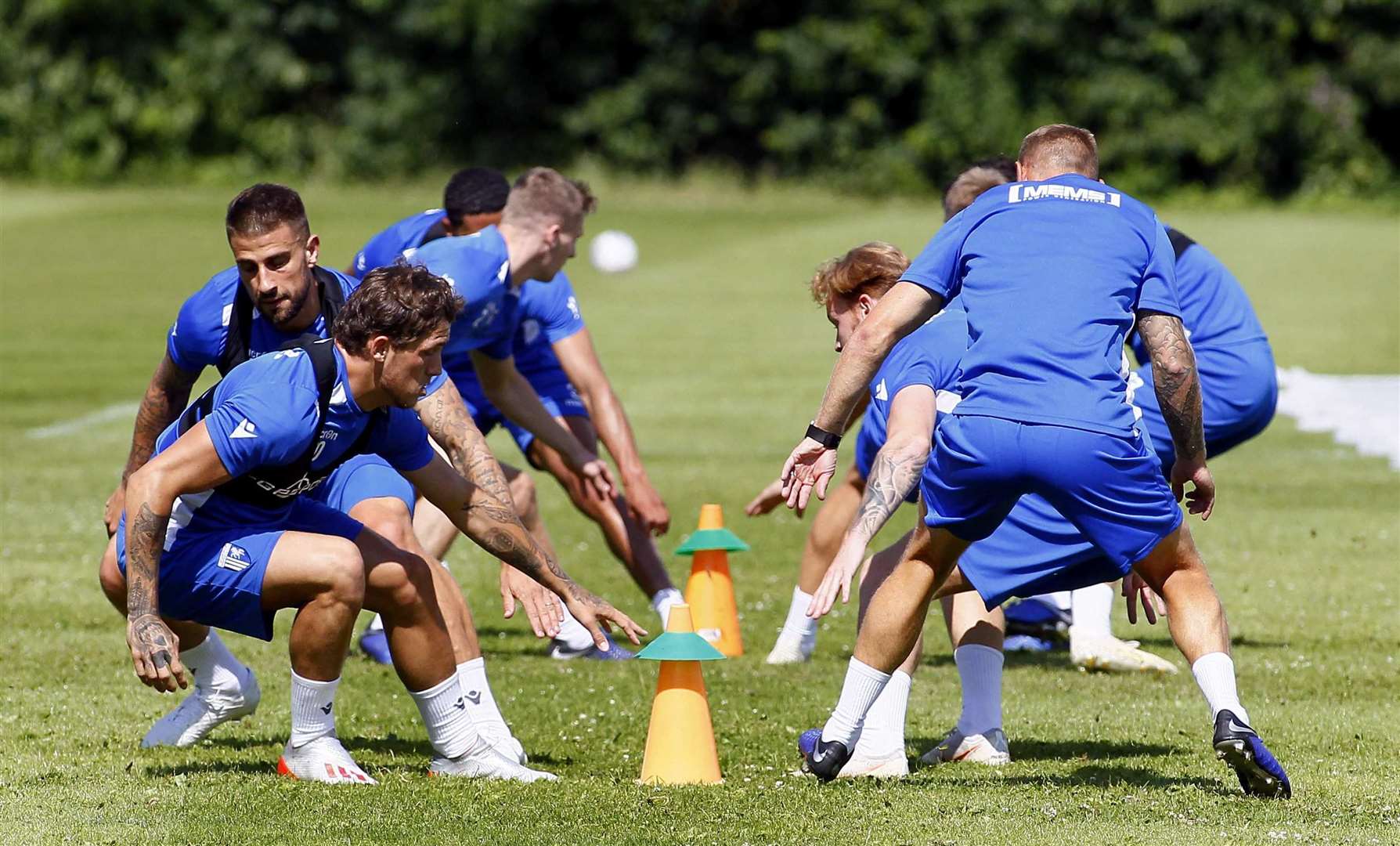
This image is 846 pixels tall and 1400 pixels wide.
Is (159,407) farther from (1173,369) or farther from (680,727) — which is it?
(1173,369)

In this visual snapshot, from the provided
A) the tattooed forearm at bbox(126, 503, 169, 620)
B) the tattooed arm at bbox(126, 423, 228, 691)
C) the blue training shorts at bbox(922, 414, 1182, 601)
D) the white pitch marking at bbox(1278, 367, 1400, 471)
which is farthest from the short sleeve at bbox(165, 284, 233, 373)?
the white pitch marking at bbox(1278, 367, 1400, 471)

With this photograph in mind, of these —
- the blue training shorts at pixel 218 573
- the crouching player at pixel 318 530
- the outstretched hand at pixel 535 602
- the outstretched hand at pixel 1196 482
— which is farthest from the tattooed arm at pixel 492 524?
the outstretched hand at pixel 1196 482

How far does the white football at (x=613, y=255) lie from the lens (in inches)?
1219

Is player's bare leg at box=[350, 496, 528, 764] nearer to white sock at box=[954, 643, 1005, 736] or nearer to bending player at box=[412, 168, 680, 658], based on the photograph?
bending player at box=[412, 168, 680, 658]

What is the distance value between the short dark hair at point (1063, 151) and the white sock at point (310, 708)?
2.61 m

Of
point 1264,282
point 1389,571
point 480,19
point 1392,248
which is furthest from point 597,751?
point 480,19

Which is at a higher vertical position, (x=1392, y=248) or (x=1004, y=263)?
(x=1004, y=263)

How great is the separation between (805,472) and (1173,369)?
1.08 m

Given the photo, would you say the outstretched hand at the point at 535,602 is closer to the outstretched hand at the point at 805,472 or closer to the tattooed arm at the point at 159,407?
the outstretched hand at the point at 805,472

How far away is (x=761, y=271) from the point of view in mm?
29969

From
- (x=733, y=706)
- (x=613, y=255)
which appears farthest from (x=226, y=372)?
(x=613, y=255)

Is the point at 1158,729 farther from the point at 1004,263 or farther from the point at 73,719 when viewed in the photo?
the point at 73,719

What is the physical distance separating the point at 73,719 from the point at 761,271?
940 inches

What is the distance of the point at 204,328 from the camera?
603cm
